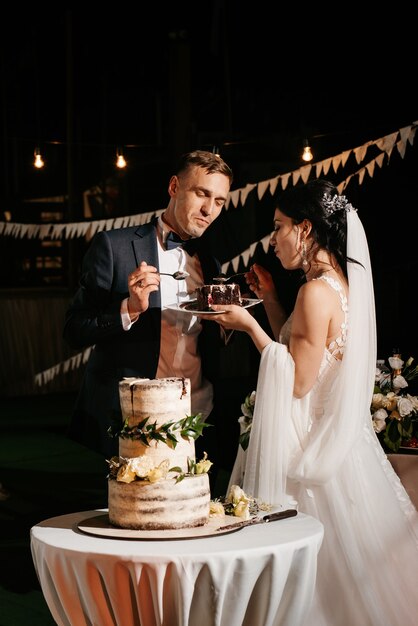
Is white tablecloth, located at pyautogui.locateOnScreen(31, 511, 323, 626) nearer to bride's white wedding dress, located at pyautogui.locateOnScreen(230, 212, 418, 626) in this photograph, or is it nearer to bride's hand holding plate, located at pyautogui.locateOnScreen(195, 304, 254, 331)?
bride's white wedding dress, located at pyautogui.locateOnScreen(230, 212, 418, 626)

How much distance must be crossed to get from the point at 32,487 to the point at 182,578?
15.5ft

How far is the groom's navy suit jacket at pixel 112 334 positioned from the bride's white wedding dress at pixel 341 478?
60 centimetres

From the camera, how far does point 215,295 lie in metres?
3.15

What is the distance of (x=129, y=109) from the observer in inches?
564

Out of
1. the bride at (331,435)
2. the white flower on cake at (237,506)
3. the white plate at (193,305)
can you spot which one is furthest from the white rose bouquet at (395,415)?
the white flower on cake at (237,506)

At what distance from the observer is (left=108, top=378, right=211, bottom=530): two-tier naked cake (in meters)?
2.22

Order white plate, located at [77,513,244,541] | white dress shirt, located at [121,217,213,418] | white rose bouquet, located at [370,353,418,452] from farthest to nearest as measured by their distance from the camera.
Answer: white rose bouquet, located at [370,353,418,452]
white dress shirt, located at [121,217,213,418]
white plate, located at [77,513,244,541]

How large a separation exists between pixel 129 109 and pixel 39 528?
12620mm

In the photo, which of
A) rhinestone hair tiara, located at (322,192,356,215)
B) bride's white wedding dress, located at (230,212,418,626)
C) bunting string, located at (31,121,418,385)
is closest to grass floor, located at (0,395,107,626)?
bunting string, located at (31,121,418,385)

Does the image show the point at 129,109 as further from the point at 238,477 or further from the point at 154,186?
the point at 238,477

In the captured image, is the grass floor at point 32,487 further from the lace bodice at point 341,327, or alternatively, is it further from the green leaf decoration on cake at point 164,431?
the green leaf decoration on cake at point 164,431

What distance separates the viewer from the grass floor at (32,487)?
4.05m

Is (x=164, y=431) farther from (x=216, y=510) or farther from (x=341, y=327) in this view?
(x=341, y=327)

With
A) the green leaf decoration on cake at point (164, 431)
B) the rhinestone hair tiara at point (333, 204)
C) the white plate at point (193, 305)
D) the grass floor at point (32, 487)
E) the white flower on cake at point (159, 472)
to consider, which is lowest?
the grass floor at point (32, 487)
